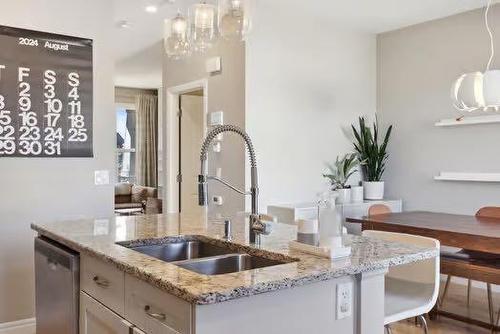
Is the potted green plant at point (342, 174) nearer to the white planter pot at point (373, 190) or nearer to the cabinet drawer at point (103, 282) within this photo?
the white planter pot at point (373, 190)

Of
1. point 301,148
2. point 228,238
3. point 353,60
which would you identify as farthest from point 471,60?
point 228,238

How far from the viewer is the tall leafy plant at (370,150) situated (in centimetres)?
539

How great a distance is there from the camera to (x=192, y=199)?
20.0 ft

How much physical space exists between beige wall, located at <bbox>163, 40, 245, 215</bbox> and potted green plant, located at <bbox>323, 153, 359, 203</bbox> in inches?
42.1

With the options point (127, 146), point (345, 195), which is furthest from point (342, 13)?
point (127, 146)

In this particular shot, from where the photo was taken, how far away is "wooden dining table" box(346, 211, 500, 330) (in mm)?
3080

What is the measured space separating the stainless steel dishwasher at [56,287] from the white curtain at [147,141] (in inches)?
313

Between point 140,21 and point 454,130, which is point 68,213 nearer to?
A: point 140,21

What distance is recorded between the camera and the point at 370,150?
5.39 meters

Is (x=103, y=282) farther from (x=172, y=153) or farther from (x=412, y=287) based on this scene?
(x=172, y=153)

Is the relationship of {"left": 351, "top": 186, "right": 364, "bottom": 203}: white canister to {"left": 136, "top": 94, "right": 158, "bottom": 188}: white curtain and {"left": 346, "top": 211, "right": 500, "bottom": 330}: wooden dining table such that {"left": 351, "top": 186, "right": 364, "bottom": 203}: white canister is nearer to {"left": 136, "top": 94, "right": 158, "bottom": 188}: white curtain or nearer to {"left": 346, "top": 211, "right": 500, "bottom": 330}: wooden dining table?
{"left": 346, "top": 211, "right": 500, "bottom": 330}: wooden dining table

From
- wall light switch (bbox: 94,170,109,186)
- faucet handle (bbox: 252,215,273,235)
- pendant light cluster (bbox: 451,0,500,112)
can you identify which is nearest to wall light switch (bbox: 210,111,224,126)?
wall light switch (bbox: 94,170,109,186)

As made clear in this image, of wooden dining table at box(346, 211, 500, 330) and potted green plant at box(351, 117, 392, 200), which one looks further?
potted green plant at box(351, 117, 392, 200)

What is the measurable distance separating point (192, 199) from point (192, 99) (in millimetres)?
1286
